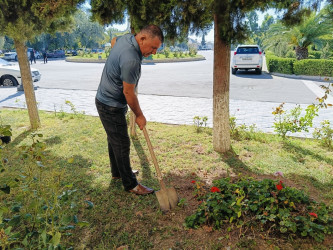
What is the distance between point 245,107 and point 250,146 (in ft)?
11.6

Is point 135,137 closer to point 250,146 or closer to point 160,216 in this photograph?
point 250,146

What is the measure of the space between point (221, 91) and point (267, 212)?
2.20m

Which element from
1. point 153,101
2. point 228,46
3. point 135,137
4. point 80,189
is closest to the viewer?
point 80,189

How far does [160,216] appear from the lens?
2918 millimetres

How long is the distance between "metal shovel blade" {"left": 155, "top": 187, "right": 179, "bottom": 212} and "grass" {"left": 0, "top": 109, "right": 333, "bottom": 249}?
0.27 ft

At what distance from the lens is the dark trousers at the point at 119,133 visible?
306 centimetres

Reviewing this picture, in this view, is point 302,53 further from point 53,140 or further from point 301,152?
point 53,140

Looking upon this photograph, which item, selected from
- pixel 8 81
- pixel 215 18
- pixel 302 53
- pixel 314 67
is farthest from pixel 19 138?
pixel 302 53

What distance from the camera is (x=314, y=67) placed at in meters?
15.4

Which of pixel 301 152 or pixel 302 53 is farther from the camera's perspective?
pixel 302 53

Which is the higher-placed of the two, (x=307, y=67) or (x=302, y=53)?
(x=302, y=53)

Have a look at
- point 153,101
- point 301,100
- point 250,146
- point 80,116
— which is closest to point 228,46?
point 250,146

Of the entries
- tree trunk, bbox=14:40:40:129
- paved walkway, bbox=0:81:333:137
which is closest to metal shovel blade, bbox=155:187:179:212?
paved walkway, bbox=0:81:333:137

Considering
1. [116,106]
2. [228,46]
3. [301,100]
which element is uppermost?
[228,46]
